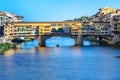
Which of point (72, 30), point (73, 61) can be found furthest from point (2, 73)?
point (72, 30)

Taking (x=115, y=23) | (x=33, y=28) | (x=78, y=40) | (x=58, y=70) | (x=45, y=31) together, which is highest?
(x=115, y=23)

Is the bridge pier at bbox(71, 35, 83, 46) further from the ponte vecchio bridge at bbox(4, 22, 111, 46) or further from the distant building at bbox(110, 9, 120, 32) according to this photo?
the distant building at bbox(110, 9, 120, 32)

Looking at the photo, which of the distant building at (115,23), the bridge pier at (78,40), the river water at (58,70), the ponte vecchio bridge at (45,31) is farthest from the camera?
the distant building at (115,23)

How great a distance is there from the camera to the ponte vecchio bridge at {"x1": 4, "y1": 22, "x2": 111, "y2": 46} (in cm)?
7406

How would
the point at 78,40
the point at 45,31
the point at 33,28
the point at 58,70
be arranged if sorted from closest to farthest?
the point at 58,70 → the point at 78,40 → the point at 45,31 → the point at 33,28

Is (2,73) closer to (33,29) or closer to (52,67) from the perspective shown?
(52,67)

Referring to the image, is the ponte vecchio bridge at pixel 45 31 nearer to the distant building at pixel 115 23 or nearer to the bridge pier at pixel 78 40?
the bridge pier at pixel 78 40

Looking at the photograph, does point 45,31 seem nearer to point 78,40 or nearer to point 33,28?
point 33,28

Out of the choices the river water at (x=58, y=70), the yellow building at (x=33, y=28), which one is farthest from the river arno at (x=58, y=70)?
the yellow building at (x=33, y=28)

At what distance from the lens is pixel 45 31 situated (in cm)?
7525

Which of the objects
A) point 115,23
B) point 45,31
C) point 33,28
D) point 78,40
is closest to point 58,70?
point 78,40

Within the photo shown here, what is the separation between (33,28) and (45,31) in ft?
7.36

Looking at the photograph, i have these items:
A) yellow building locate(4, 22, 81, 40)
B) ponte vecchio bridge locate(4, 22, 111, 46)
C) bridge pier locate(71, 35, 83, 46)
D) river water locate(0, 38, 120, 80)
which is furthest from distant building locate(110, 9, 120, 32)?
river water locate(0, 38, 120, 80)

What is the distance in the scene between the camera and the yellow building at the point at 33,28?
74.9 meters
